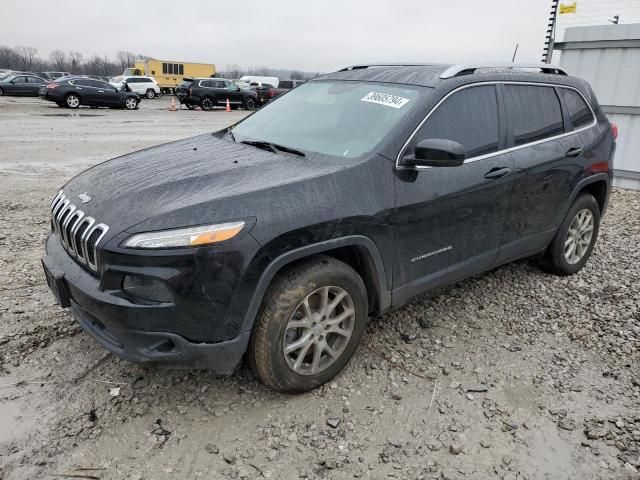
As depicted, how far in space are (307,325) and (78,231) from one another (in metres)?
1.28

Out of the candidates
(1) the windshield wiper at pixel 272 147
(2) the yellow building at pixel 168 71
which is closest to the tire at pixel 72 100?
(2) the yellow building at pixel 168 71

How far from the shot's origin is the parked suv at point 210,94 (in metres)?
25.8

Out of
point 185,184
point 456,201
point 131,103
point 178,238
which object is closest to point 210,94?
point 131,103

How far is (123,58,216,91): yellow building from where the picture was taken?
1645 inches

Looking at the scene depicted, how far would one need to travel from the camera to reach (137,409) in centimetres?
268

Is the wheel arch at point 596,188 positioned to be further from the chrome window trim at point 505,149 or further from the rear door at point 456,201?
the rear door at point 456,201

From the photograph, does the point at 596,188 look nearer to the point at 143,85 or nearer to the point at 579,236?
the point at 579,236

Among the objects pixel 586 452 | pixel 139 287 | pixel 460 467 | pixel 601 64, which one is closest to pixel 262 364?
pixel 139 287

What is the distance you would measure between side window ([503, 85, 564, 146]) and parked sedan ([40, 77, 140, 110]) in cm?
2285

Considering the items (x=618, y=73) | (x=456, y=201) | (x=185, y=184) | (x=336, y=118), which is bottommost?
(x=456, y=201)

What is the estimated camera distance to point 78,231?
2.51 m

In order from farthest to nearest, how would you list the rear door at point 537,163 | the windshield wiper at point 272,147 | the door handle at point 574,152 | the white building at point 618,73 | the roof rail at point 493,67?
the white building at point 618,73 → the door handle at point 574,152 → the rear door at point 537,163 → the roof rail at point 493,67 → the windshield wiper at point 272,147

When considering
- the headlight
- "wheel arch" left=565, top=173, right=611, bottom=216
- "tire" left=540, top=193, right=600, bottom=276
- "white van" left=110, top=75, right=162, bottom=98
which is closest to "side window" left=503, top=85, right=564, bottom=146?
"wheel arch" left=565, top=173, right=611, bottom=216

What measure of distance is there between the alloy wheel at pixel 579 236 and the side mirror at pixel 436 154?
2.06m
